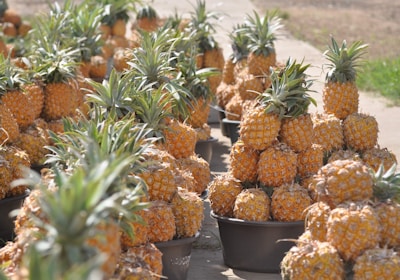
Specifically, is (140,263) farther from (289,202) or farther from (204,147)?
(204,147)

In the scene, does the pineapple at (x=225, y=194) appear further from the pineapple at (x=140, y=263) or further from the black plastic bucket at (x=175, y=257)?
the pineapple at (x=140, y=263)

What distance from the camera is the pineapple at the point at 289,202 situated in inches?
238

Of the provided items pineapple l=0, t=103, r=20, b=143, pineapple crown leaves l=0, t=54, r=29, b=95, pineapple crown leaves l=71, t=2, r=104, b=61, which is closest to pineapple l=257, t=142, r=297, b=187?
pineapple l=0, t=103, r=20, b=143

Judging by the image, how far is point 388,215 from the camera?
493 centimetres

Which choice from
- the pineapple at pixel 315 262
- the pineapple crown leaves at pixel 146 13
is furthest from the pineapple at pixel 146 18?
the pineapple at pixel 315 262

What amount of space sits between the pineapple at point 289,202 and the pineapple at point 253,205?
5cm

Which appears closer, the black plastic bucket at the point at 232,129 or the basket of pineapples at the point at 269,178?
the basket of pineapples at the point at 269,178

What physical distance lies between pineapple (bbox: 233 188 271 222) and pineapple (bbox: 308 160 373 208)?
1.06m

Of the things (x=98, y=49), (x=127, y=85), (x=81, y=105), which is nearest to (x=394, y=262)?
(x=127, y=85)

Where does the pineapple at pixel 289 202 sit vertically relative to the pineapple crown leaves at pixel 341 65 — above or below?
below

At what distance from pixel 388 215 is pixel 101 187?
2019 mm

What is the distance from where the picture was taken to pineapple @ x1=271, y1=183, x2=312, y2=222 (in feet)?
19.8

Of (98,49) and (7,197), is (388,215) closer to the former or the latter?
(7,197)

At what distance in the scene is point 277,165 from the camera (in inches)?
240
